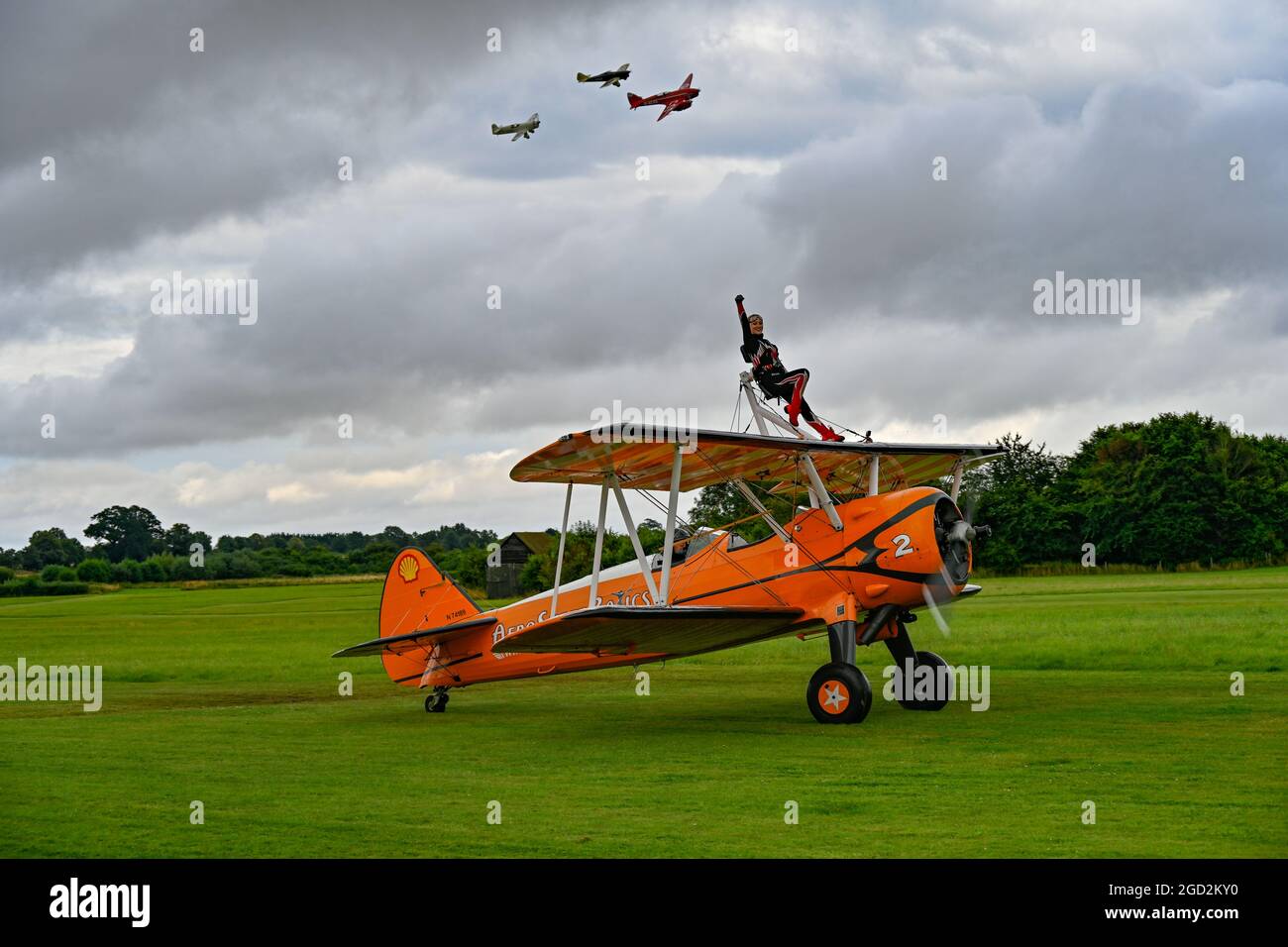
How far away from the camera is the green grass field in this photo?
28.6 feet

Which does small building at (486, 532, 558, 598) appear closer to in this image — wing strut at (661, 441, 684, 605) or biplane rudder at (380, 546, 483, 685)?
biplane rudder at (380, 546, 483, 685)

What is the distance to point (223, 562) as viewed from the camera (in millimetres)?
96062

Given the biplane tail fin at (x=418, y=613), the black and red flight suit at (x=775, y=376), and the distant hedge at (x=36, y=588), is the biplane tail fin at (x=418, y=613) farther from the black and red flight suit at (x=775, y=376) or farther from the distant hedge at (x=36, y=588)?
the distant hedge at (x=36, y=588)

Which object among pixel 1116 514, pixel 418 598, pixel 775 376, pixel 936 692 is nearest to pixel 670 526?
pixel 775 376

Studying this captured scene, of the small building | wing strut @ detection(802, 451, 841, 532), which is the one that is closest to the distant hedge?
the small building

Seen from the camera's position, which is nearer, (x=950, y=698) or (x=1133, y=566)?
(x=950, y=698)

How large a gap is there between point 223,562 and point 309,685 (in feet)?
243

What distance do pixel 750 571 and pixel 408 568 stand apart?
632cm

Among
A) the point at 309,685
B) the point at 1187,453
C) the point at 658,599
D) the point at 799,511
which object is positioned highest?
the point at 1187,453

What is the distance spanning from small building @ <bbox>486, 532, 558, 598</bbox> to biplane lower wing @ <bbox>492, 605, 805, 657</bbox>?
136 feet

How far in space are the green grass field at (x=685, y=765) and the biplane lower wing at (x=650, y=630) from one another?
1.09m
